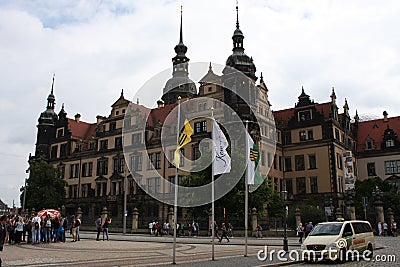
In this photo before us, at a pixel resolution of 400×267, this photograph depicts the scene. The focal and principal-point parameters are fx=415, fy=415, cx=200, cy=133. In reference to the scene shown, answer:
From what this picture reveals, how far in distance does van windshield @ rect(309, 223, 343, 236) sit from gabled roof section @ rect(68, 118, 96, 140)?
6037 centimetres

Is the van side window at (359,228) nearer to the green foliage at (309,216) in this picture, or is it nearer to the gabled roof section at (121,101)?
the green foliage at (309,216)

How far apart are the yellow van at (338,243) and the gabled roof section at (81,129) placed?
60.8m

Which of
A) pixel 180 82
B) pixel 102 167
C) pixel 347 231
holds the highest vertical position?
pixel 180 82

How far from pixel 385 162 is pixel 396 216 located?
22.6m

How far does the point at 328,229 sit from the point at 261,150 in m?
38.3

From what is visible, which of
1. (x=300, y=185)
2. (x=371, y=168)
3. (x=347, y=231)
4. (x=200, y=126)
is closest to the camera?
(x=347, y=231)

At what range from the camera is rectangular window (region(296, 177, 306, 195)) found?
60312 millimetres

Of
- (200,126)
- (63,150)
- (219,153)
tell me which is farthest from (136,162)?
(219,153)

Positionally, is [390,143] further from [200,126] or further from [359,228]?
[359,228]

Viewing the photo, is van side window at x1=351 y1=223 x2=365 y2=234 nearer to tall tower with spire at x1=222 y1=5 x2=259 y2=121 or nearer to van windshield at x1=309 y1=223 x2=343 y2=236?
van windshield at x1=309 y1=223 x2=343 y2=236

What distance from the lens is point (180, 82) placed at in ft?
242

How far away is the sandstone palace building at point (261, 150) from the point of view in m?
58.3

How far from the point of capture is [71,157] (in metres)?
72.4

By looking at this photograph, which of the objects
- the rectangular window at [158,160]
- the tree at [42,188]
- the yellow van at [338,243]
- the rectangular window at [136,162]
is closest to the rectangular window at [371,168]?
the rectangular window at [158,160]
